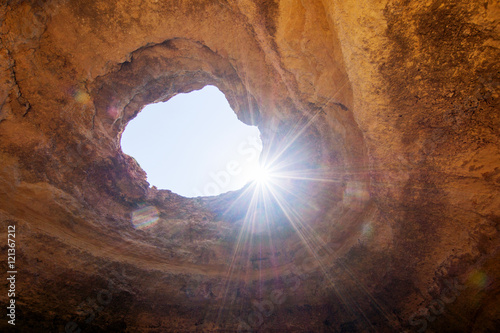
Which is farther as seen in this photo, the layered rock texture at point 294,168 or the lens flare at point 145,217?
the lens flare at point 145,217

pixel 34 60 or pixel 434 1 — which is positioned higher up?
pixel 34 60

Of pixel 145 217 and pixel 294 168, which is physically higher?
pixel 294 168

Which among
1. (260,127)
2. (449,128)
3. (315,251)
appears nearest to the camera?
(449,128)

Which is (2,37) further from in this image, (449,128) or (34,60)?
(449,128)

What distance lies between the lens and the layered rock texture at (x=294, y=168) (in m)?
2.54

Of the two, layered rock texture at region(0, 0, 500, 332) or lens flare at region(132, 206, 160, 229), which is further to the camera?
lens flare at region(132, 206, 160, 229)

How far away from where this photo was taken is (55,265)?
3252 millimetres

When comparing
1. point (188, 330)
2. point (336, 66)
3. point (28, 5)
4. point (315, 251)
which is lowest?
point (188, 330)

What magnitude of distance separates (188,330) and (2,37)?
4.72 metres

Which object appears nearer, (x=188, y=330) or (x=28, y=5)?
(x=28, y=5)

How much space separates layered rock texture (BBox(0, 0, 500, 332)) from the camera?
2.54m

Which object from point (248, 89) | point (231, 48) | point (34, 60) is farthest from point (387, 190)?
point (34, 60)

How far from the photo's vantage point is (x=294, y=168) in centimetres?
514

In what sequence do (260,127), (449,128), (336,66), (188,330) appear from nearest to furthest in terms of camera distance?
1. (449,128)
2. (336,66)
3. (188,330)
4. (260,127)
